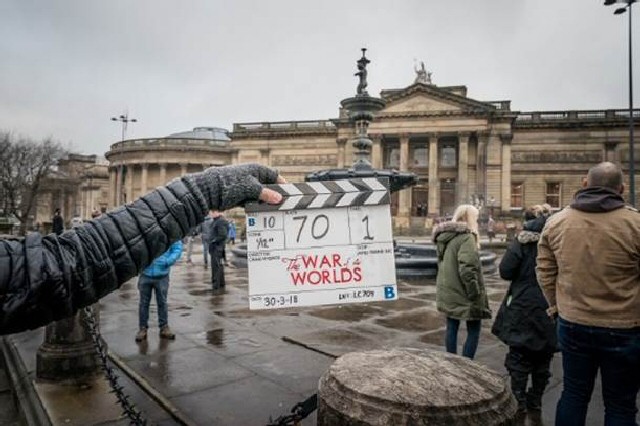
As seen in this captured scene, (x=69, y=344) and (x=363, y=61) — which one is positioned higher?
(x=363, y=61)

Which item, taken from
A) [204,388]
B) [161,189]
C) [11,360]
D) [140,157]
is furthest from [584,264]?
[140,157]

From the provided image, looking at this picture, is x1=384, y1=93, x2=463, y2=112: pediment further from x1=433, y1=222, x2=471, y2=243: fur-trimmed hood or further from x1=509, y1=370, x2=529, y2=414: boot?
x1=509, y1=370, x2=529, y2=414: boot

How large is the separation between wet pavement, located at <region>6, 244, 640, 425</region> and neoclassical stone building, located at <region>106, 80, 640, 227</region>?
39973 millimetres

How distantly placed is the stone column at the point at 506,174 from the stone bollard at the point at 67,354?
154ft

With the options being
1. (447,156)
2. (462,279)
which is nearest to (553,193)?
(447,156)

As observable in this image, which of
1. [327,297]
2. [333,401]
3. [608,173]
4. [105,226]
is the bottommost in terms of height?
[333,401]

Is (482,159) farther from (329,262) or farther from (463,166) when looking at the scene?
(329,262)

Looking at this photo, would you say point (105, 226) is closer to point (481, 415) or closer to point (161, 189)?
point (161, 189)

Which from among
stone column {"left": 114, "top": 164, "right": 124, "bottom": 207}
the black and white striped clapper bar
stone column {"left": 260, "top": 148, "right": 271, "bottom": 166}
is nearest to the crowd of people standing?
the black and white striped clapper bar

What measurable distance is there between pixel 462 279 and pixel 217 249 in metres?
7.12

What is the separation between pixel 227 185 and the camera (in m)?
2.19

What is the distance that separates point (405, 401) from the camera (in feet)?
6.29

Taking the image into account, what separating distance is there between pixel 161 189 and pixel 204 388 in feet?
10.2

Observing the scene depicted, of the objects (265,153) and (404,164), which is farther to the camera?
(265,153)
